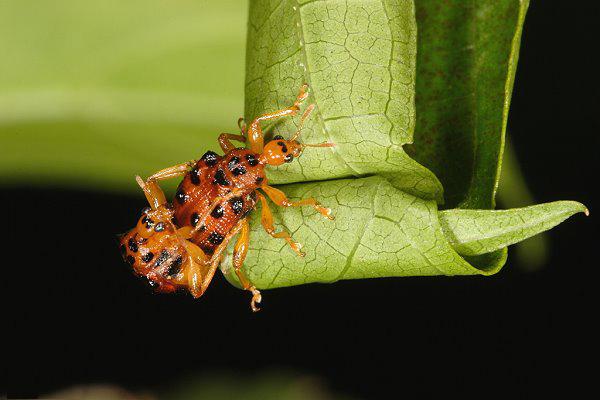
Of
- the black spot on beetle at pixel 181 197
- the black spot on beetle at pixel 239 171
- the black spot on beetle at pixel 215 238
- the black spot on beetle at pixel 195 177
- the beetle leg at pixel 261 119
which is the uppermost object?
the beetle leg at pixel 261 119

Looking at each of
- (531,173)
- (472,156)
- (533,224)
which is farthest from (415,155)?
(531,173)

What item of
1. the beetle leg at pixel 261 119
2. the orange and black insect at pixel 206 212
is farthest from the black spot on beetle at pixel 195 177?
the beetle leg at pixel 261 119

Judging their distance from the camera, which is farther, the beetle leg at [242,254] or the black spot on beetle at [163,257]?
the black spot on beetle at [163,257]

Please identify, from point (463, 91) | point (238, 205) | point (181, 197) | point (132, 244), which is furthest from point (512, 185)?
point (132, 244)

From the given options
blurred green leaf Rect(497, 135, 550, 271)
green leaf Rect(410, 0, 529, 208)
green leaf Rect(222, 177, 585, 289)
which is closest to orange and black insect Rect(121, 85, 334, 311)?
green leaf Rect(222, 177, 585, 289)

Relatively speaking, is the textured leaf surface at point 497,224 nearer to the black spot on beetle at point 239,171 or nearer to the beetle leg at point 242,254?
the beetle leg at point 242,254

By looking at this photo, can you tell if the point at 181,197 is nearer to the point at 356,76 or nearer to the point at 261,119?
the point at 261,119

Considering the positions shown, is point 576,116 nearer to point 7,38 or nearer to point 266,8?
point 266,8
